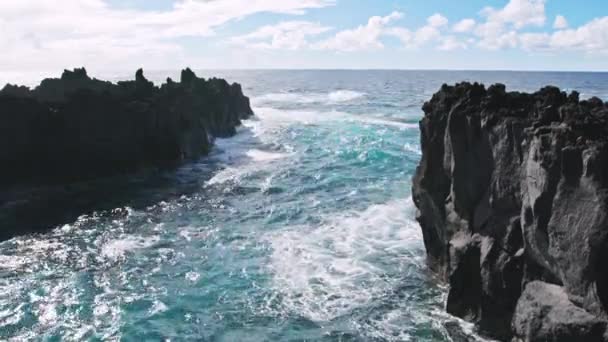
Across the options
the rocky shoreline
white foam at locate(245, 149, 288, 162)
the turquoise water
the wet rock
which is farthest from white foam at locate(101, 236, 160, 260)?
white foam at locate(245, 149, 288, 162)

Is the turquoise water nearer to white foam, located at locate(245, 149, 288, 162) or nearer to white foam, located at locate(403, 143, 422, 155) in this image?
white foam, located at locate(245, 149, 288, 162)

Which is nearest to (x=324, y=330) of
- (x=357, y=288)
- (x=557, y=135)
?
(x=357, y=288)

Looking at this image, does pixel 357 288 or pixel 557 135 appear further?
pixel 357 288

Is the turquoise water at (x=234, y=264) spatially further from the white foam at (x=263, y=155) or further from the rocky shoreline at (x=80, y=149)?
the white foam at (x=263, y=155)

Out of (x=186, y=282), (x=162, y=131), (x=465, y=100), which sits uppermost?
(x=465, y=100)

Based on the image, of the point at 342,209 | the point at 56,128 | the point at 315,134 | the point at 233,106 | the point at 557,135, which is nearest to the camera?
the point at 557,135

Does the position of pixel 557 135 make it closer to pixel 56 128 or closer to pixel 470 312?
pixel 470 312

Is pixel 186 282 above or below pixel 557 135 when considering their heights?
below

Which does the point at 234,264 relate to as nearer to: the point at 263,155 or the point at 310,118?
the point at 263,155
